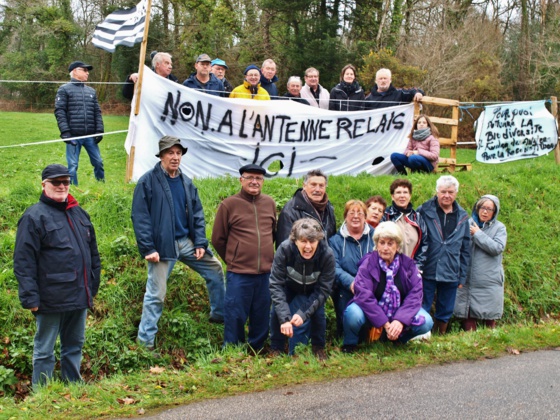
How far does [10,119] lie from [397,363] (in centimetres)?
2472

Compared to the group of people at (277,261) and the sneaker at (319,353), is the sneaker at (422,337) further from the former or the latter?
the sneaker at (319,353)

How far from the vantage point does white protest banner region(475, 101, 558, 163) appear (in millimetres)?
11812

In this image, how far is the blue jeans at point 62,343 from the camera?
545cm

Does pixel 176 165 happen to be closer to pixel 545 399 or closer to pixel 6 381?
pixel 6 381

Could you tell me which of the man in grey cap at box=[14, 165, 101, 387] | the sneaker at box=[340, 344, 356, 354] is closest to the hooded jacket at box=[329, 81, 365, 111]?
the sneaker at box=[340, 344, 356, 354]

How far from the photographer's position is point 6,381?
600cm

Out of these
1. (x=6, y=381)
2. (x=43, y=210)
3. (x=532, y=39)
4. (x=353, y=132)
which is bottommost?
(x=6, y=381)

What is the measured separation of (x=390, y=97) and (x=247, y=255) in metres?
5.90

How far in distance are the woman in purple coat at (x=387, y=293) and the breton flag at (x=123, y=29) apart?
5.25m

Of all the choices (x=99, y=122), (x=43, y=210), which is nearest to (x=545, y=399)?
(x=43, y=210)

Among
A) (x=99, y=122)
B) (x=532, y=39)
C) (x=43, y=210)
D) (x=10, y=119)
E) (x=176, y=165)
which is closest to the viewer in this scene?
(x=43, y=210)

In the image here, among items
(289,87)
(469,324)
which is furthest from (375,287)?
(289,87)

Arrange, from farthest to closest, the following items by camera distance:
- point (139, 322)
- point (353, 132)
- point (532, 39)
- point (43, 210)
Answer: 1. point (532, 39)
2. point (353, 132)
3. point (139, 322)
4. point (43, 210)

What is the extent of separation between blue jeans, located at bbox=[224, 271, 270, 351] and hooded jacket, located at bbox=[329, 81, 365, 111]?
5238 mm
